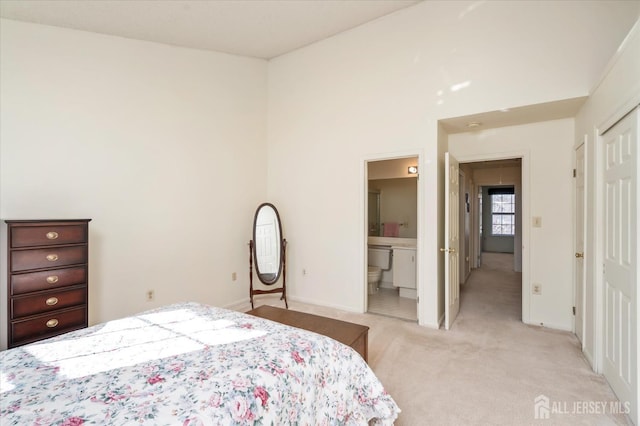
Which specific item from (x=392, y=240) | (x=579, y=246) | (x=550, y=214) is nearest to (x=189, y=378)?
(x=579, y=246)

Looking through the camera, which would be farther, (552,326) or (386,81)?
(386,81)

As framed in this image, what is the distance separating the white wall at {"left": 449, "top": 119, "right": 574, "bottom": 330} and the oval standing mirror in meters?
3.02

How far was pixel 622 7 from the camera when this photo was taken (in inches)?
101

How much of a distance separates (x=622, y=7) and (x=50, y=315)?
17.3 ft

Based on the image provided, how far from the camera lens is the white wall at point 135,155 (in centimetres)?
265

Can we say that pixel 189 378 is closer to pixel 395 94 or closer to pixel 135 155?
pixel 135 155

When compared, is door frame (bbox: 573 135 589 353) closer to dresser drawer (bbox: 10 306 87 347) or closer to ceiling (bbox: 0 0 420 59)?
ceiling (bbox: 0 0 420 59)

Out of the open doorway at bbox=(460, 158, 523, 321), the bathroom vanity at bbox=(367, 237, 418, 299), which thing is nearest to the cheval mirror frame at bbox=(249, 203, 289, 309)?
the bathroom vanity at bbox=(367, 237, 418, 299)

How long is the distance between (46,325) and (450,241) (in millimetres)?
3746

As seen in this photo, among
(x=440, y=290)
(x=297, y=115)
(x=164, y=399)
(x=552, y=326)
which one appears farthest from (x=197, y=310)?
(x=552, y=326)

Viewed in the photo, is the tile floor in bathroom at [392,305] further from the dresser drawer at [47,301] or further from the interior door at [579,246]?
the dresser drawer at [47,301]

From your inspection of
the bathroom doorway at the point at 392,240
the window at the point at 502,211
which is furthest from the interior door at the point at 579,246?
the window at the point at 502,211

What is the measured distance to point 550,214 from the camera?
133 inches

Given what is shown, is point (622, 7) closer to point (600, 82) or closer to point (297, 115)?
point (600, 82)
